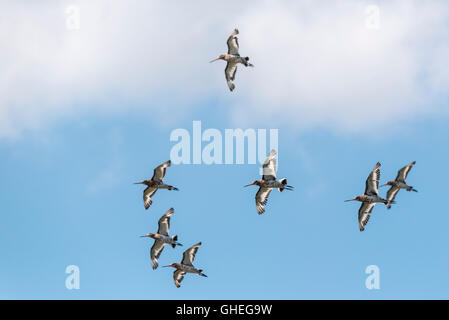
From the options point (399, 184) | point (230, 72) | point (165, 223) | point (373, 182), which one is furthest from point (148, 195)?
point (399, 184)

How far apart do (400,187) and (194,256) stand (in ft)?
47.0

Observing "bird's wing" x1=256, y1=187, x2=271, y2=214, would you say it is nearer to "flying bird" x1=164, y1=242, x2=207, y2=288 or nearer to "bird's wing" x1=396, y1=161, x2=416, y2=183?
"flying bird" x1=164, y1=242, x2=207, y2=288

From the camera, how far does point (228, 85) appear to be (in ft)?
223

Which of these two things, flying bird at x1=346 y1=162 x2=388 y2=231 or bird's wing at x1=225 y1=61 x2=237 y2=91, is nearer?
flying bird at x1=346 y1=162 x2=388 y2=231

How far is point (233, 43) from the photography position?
66.6 metres

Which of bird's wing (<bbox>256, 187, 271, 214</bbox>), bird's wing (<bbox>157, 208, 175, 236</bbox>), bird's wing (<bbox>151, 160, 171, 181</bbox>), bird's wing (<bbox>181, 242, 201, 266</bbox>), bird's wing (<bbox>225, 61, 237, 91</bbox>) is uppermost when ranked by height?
bird's wing (<bbox>225, 61, 237, 91</bbox>)

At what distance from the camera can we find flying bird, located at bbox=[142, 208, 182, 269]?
65688 millimetres

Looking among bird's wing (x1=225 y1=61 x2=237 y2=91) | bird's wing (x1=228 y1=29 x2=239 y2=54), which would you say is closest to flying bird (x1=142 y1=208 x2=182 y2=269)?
bird's wing (x1=225 y1=61 x2=237 y2=91)

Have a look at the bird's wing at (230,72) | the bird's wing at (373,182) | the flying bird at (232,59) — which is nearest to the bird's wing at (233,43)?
the flying bird at (232,59)

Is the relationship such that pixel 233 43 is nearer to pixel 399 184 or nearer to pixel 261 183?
pixel 261 183

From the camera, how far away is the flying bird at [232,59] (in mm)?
66375
